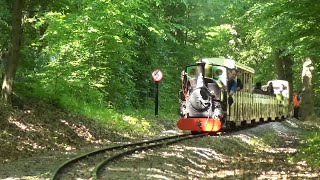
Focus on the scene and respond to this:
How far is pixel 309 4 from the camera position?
37.1ft

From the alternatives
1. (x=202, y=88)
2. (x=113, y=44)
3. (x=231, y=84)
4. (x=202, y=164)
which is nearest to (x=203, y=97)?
(x=202, y=88)

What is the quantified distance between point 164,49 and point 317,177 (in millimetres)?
19667

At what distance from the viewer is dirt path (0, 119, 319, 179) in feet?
32.9

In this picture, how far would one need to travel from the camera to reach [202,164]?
484 inches

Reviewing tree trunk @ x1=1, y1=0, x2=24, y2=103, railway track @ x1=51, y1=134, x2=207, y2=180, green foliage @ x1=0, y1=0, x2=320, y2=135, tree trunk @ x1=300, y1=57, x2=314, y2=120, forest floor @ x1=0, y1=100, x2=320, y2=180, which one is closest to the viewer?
railway track @ x1=51, y1=134, x2=207, y2=180

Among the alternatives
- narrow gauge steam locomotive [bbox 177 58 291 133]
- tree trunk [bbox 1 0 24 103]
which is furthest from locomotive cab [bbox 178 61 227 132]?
tree trunk [bbox 1 0 24 103]

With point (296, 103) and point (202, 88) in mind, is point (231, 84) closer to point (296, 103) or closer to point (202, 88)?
point (202, 88)

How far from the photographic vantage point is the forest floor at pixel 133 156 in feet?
33.9

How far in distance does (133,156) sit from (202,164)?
1923 millimetres

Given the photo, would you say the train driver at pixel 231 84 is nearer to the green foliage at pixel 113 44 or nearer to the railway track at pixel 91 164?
the green foliage at pixel 113 44

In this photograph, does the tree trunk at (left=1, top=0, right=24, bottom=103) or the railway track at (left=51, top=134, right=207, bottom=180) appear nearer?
the railway track at (left=51, top=134, right=207, bottom=180)

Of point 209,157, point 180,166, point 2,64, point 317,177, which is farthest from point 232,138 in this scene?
point 2,64

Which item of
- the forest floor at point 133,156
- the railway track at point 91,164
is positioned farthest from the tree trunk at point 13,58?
the railway track at point 91,164

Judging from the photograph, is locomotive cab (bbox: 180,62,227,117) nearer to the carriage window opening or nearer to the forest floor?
the carriage window opening
